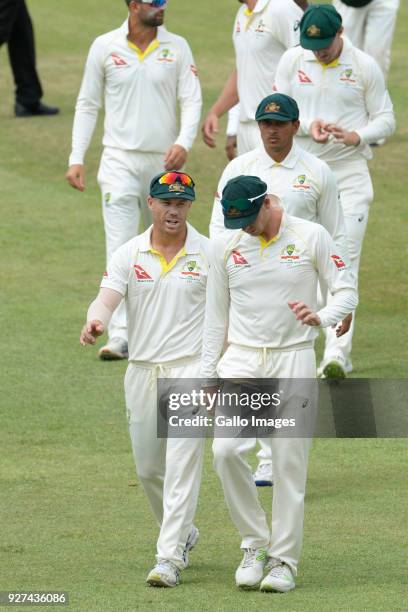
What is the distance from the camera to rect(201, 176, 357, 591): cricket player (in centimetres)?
848

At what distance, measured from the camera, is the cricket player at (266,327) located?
8.48 m

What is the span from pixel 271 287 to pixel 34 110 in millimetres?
12336

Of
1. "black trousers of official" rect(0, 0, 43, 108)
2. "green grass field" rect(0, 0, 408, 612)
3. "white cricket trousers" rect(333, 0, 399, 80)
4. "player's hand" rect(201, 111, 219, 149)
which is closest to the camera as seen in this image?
"green grass field" rect(0, 0, 408, 612)

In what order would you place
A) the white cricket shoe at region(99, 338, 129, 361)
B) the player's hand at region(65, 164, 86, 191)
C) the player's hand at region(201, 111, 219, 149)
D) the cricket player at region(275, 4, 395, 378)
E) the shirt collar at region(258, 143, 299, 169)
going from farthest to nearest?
1. the white cricket shoe at region(99, 338, 129, 361)
2. the player's hand at region(201, 111, 219, 149)
3. the player's hand at region(65, 164, 86, 191)
4. the cricket player at region(275, 4, 395, 378)
5. the shirt collar at region(258, 143, 299, 169)

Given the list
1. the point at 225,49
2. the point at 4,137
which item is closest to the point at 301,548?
the point at 4,137

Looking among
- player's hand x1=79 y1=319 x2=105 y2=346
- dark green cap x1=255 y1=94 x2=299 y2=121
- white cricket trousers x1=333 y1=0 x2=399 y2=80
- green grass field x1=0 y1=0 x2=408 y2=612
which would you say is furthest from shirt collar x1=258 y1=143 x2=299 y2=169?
white cricket trousers x1=333 y1=0 x2=399 y2=80

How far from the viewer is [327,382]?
12.5m

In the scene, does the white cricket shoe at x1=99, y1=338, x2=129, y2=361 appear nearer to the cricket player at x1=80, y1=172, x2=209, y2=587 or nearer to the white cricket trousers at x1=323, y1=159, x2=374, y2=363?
the white cricket trousers at x1=323, y1=159, x2=374, y2=363

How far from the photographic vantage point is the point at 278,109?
31.7ft

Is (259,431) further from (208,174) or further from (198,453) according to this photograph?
(208,174)

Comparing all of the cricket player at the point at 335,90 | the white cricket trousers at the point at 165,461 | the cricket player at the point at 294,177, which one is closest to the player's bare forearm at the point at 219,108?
the cricket player at the point at 335,90

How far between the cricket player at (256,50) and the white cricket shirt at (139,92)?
322mm

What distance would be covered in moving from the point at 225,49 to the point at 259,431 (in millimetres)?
15022

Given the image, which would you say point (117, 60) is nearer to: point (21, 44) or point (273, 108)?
point (273, 108)
